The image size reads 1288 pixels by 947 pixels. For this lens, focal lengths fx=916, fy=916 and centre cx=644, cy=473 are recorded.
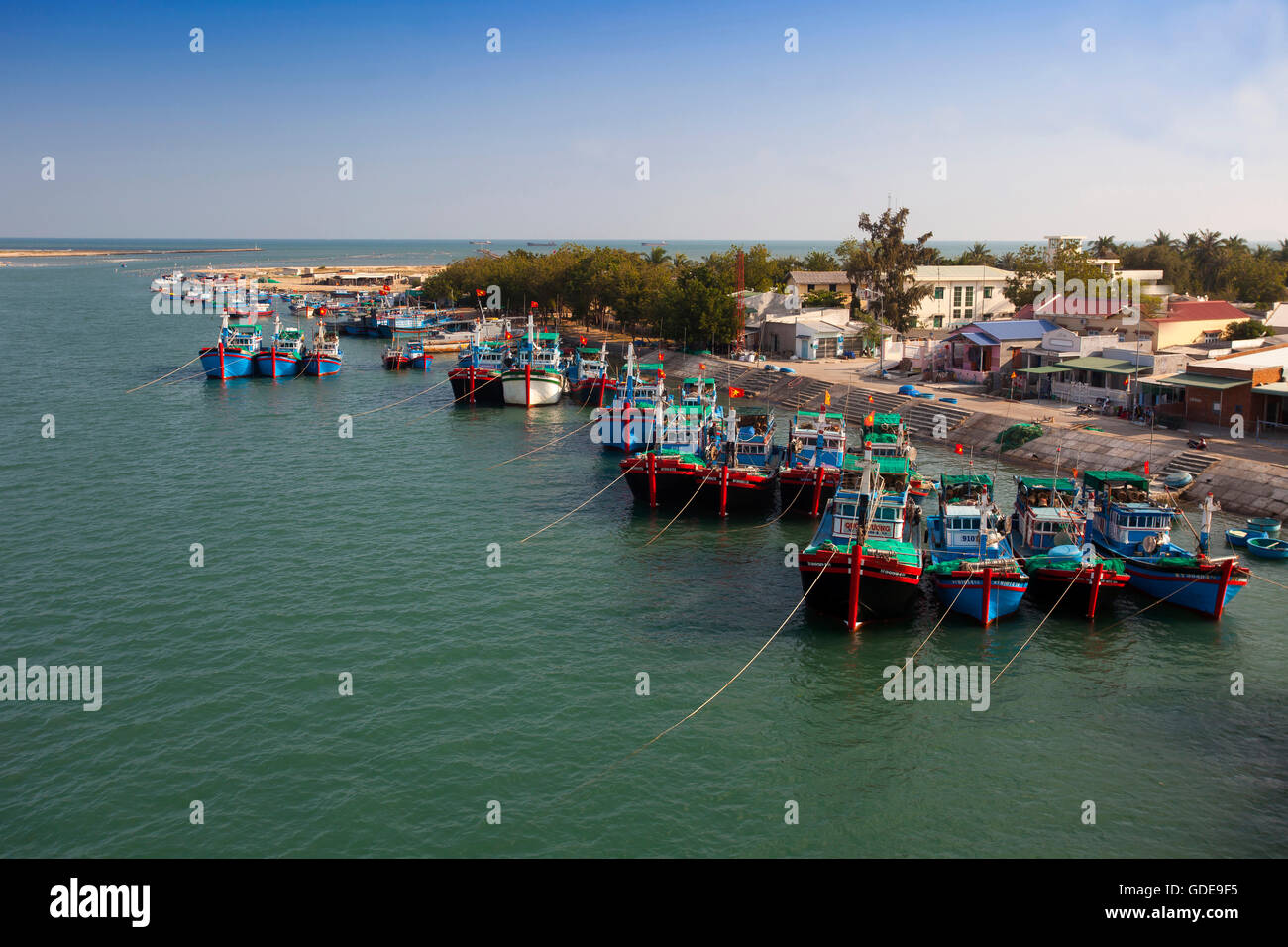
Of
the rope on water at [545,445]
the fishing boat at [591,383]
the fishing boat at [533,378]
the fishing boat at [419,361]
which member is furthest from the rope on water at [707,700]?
the fishing boat at [419,361]

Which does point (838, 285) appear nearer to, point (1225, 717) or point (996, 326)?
point (996, 326)

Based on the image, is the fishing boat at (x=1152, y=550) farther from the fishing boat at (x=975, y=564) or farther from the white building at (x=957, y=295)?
the white building at (x=957, y=295)

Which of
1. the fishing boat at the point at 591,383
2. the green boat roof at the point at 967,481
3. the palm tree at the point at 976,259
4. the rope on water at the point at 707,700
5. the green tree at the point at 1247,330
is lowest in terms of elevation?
the rope on water at the point at 707,700

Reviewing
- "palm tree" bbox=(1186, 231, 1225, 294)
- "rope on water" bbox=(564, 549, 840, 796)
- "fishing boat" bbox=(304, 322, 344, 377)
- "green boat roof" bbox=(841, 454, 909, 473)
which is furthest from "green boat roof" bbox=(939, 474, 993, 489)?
"palm tree" bbox=(1186, 231, 1225, 294)

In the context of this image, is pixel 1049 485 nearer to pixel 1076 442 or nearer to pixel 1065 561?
pixel 1065 561
